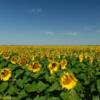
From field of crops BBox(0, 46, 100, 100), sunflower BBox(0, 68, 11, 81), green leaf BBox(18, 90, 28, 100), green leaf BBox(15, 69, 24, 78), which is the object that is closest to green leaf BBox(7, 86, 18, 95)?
field of crops BBox(0, 46, 100, 100)

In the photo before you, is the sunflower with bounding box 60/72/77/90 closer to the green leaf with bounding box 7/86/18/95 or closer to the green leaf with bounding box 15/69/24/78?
the green leaf with bounding box 7/86/18/95

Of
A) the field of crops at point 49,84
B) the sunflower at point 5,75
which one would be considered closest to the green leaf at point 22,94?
the field of crops at point 49,84

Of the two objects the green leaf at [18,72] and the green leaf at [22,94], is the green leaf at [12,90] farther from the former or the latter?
the green leaf at [18,72]

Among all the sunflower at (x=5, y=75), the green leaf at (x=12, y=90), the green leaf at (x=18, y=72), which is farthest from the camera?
the green leaf at (x=18, y=72)

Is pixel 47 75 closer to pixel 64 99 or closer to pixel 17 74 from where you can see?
pixel 17 74

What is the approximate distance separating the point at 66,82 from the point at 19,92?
99 cm

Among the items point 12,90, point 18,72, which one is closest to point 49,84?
point 12,90

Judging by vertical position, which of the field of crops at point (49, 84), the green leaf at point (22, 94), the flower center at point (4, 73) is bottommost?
the green leaf at point (22, 94)

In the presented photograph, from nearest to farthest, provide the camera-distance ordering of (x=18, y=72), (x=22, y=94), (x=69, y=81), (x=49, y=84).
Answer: (x=69, y=81)
(x=22, y=94)
(x=49, y=84)
(x=18, y=72)

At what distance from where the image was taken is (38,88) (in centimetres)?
467

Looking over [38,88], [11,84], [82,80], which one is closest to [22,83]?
[11,84]

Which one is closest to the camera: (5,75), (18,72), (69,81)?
(69,81)

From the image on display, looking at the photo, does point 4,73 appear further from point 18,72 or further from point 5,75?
point 18,72

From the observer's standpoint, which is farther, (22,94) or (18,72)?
(18,72)
